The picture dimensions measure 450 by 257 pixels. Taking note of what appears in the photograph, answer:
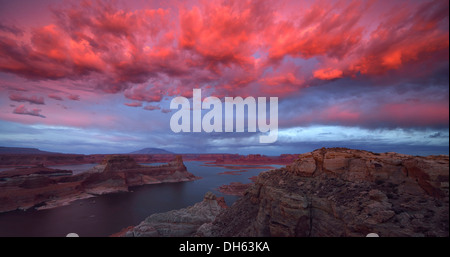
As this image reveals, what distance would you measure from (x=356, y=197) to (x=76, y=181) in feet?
166

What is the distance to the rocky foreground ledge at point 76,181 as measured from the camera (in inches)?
1113

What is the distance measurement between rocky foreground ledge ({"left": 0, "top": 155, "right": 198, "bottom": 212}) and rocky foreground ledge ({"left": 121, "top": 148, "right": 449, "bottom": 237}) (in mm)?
35346

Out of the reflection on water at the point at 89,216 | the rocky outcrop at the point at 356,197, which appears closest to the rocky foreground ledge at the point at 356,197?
the rocky outcrop at the point at 356,197

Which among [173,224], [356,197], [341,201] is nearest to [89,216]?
[173,224]

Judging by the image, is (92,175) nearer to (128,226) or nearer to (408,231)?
(128,226)

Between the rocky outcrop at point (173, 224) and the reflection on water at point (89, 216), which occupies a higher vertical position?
the rocky outcrop at point (173, 224)

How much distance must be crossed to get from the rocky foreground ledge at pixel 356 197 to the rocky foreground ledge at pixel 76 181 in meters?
35.3

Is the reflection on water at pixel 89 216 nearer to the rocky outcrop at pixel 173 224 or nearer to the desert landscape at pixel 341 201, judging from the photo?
the rocky outcrop at pixel 173 224

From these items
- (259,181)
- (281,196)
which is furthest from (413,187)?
(259,181)

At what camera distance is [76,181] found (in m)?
39.7

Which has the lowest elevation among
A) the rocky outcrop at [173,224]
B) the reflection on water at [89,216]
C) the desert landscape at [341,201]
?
the reflection on water at [89,216]

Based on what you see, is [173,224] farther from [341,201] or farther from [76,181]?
[76,181]
